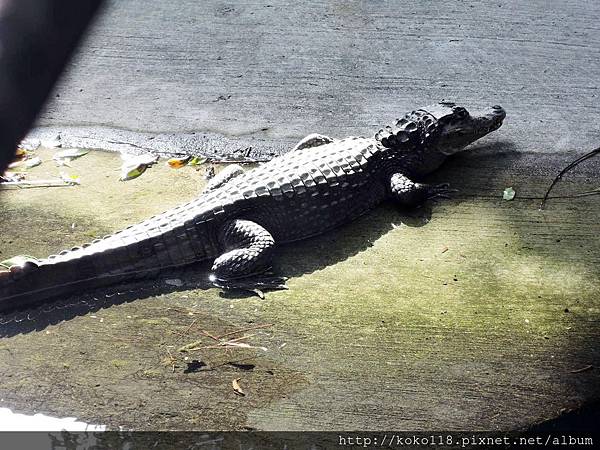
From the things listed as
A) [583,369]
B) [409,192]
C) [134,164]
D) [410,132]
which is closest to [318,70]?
[410,132]

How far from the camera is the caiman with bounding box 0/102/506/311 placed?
3.88 m

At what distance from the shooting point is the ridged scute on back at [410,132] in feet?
15.4

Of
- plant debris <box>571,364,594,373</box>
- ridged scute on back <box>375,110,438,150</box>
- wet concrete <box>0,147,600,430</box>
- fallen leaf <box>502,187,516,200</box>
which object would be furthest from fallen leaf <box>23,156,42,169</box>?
plant debris <box>571,364,594,373</box>

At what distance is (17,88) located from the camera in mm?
6230

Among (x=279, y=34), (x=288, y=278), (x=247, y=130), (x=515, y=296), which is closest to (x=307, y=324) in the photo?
(x=288, y=278)

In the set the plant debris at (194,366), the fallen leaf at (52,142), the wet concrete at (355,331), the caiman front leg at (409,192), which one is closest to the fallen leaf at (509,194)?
the wet concrete at (355,331)

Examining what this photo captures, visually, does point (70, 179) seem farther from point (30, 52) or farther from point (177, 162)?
point (30, 52)

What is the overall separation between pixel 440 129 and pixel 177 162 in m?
2.17

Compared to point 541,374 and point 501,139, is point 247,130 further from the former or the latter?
point 541,374

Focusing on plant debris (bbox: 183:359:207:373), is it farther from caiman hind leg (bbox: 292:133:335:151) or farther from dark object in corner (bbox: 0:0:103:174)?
dark object in corner (bbox: 0:0:103:174)

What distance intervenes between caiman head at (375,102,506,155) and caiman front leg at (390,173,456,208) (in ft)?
0.96

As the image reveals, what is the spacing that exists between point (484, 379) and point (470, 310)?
52 cm

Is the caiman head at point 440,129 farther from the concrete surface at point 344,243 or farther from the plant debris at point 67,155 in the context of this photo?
the plant debris at point 67,155

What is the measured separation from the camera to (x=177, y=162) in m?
5.21
